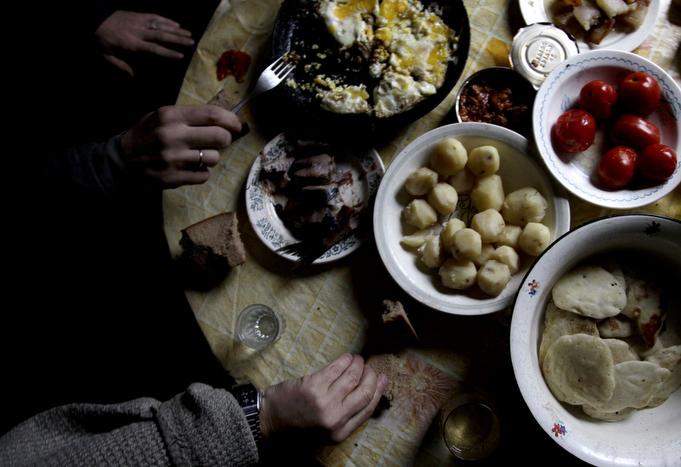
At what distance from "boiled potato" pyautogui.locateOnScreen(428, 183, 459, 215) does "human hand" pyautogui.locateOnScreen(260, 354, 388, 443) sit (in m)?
0.56

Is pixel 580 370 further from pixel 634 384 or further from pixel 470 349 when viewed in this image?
pixel 470 349

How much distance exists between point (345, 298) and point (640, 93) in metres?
1.15

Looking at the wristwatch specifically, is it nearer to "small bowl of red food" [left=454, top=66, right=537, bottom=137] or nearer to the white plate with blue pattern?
the white plate with blue pattern

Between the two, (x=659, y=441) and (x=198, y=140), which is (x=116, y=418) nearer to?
(x=198, y=140)

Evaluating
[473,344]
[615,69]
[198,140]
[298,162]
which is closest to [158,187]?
[198,140]

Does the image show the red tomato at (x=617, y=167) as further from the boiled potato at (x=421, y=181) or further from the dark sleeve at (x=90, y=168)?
the dark sleeve at (x=90, y=168)

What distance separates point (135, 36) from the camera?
2352 millimetres

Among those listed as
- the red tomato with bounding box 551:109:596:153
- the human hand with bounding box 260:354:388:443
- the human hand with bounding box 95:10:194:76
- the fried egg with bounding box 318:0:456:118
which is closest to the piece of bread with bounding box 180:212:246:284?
the human hand with bounding box 260:354:388:443

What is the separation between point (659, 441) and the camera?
1488 mm

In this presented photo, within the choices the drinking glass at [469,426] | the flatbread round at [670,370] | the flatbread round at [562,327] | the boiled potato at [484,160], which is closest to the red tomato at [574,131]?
the boiled potato at [484,160]

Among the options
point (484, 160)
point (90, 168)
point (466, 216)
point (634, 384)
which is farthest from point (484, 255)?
point (90, 168)

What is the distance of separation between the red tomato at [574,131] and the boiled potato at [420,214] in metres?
0.47

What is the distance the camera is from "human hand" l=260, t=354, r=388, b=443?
64.5 inches

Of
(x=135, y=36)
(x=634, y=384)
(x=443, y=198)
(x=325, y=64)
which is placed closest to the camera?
(x=634, y=384)
